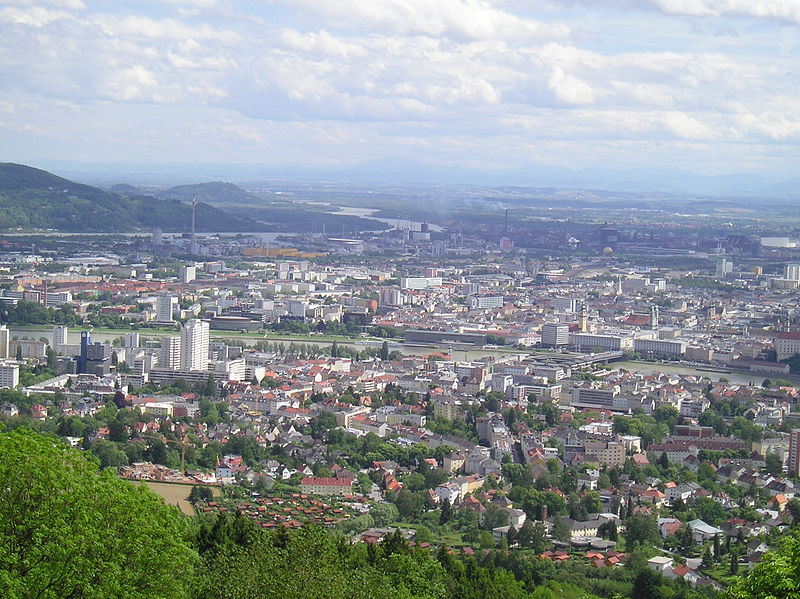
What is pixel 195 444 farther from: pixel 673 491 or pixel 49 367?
pixel 49 367

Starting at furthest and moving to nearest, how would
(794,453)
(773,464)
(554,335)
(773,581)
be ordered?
(554,335)
(794,453)
(773,464)
(773,581)

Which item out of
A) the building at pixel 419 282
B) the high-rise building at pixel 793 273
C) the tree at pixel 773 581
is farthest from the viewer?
the high-rise building at pixel 793 273

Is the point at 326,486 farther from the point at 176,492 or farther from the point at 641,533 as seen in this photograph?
the point at 641,533

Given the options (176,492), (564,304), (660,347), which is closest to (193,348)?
(176,492)

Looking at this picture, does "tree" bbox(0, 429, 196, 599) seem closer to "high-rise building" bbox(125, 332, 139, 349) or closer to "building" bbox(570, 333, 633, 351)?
"high-rise building" bbox(125, 332, 139, 349)

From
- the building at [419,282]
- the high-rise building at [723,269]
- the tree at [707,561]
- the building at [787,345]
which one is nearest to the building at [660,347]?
the building at [787,345]

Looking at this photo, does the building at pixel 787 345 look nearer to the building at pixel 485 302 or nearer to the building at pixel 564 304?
the building at pixel 564 304
